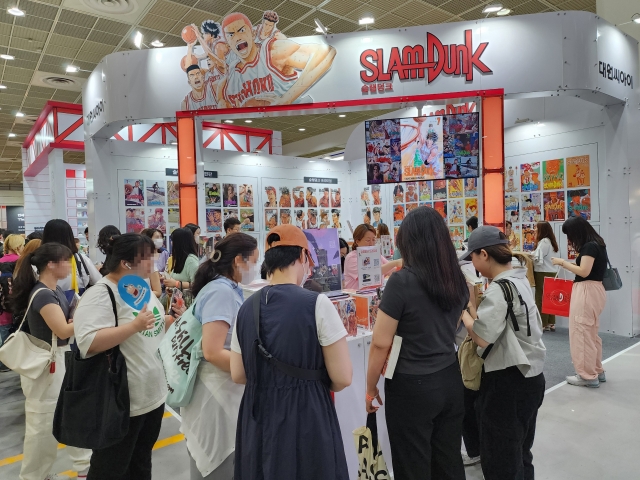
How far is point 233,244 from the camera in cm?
195

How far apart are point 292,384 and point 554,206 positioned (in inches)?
252

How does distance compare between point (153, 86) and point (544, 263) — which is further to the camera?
point (544, 263)

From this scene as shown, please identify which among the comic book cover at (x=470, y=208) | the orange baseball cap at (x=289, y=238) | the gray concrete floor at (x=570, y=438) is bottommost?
the gray concrete floor at (x=570, y=438)

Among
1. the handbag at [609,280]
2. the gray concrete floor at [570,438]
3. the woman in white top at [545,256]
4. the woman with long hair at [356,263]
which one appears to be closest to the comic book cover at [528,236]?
the woman in white top at [545,256]

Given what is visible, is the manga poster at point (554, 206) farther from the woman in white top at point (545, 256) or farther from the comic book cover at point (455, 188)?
the comic book cover at point (455, 188)

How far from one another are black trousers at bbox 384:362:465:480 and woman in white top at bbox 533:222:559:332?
5.01 m

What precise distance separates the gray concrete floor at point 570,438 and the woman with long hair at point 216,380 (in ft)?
4.19

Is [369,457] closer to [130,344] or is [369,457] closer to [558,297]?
[130,344]

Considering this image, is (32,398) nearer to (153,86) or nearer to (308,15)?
(153,86)

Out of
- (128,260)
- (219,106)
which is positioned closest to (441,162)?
(219,106)

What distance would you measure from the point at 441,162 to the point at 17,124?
1217 cm

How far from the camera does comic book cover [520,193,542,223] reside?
6.86m

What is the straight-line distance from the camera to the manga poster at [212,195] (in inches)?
298

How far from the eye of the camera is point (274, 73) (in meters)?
5.52
